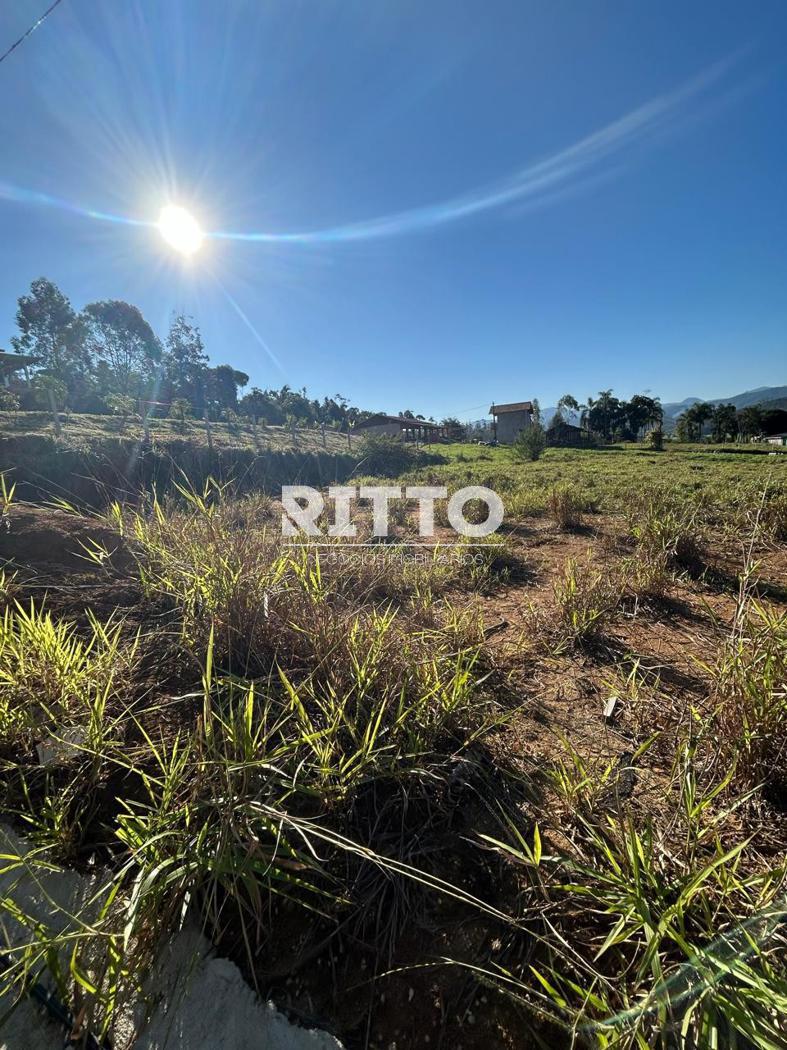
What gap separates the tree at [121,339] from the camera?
29.9 meters

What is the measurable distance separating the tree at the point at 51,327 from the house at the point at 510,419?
32.7 meters

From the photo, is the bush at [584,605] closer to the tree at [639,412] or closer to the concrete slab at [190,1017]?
the concrete slab at [190,1017]

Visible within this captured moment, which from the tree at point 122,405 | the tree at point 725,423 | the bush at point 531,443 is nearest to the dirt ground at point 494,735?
the tree at point 122,405

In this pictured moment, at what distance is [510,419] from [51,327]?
1466 inches

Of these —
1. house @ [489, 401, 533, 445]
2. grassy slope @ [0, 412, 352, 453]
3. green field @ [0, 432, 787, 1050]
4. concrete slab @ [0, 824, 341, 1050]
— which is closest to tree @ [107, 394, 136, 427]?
grassy slope @ [0, 412, 352, 453]

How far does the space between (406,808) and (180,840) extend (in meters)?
0.54

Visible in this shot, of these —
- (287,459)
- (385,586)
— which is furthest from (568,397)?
(385,586)

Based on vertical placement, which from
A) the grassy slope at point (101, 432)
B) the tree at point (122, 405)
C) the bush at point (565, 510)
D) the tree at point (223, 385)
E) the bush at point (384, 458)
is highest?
the tree at point (223, 385)

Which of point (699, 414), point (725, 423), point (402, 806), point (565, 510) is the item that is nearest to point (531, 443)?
point (565, 510)

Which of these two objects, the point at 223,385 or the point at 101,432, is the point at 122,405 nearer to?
the point at 101,432

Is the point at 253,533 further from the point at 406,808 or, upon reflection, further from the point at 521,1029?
the point at 521,1029

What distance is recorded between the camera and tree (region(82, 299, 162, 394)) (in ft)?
98.2

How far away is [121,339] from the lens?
31047 mm

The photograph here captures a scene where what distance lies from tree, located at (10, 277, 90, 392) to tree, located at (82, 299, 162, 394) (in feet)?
3.48
